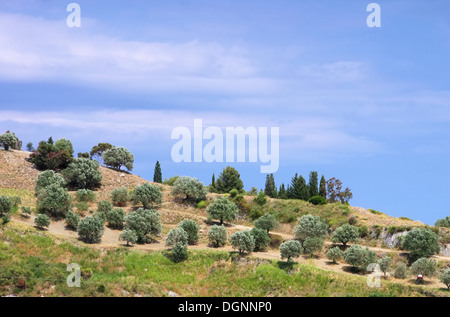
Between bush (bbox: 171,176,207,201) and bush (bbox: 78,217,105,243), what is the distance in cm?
2735

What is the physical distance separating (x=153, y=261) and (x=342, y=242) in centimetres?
2775

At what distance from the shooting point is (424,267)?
6456 centimetres

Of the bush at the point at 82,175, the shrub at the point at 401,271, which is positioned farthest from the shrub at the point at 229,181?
the shrub at the point at 401,271

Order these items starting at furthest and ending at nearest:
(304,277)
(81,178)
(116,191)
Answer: (81,178) < (116,191) < (304,277)

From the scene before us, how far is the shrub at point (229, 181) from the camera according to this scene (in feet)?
407

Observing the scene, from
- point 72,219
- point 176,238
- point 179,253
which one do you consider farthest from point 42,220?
point 179,253

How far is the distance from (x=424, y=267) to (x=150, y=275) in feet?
108

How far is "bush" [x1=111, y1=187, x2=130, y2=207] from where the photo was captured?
303ft

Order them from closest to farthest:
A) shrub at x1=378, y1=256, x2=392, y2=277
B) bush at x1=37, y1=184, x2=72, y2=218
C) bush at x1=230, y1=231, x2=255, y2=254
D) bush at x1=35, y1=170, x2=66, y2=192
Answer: shrub at x1=378, y1=256, x2=392, y2=277 < bush at x1=230, y1=231, x2=255, y2=254 < bush at x1=37, y1=184, x2=72, y2=218 < bush at x1=35, y1=170, x2=66, y2=192

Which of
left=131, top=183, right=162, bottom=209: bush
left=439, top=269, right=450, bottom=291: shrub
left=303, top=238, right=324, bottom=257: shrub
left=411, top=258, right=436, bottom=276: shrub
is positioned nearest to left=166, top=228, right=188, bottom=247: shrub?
left=303, top=238, right=324, bottom=257: shrub

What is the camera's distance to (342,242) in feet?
253

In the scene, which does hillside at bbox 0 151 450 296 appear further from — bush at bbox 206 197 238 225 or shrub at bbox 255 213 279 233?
bush at bbox 206 197 238 225
